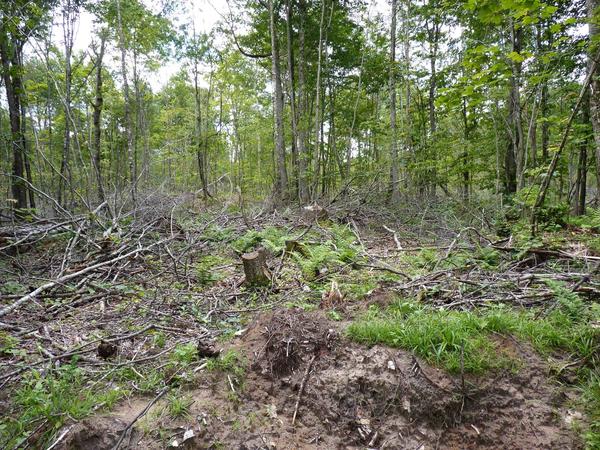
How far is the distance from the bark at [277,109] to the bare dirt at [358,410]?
8622 millimetres

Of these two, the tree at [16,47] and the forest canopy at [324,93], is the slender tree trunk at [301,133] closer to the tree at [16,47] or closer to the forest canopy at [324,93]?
the forest canopy at [324,93]

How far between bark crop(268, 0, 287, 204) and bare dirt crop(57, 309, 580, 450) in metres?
8.62

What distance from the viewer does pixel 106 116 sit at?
19062 millimetres

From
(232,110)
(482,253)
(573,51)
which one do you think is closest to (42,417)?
(482,253)

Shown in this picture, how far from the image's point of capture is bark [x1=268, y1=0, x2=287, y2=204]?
1005 cm

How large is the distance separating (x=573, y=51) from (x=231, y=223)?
725 centimetres

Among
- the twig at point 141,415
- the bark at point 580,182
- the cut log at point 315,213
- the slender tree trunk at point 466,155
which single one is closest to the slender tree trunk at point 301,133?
the cut log at point 315,213

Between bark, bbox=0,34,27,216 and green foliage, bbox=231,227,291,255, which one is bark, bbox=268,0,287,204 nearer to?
green foliage, bbox=231,227,291,255

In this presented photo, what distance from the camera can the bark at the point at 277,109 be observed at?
10.1 metres

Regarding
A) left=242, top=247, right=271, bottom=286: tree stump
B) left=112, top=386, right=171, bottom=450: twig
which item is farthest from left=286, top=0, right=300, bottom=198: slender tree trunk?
left=112, top=386, right=171, bottom=450: twig

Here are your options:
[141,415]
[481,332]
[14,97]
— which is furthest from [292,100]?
[141,415]

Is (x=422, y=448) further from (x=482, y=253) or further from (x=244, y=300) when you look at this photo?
(x=482, y=253)

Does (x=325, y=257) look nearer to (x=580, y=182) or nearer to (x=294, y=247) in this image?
(x=294, y=247)

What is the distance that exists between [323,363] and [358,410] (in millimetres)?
449
